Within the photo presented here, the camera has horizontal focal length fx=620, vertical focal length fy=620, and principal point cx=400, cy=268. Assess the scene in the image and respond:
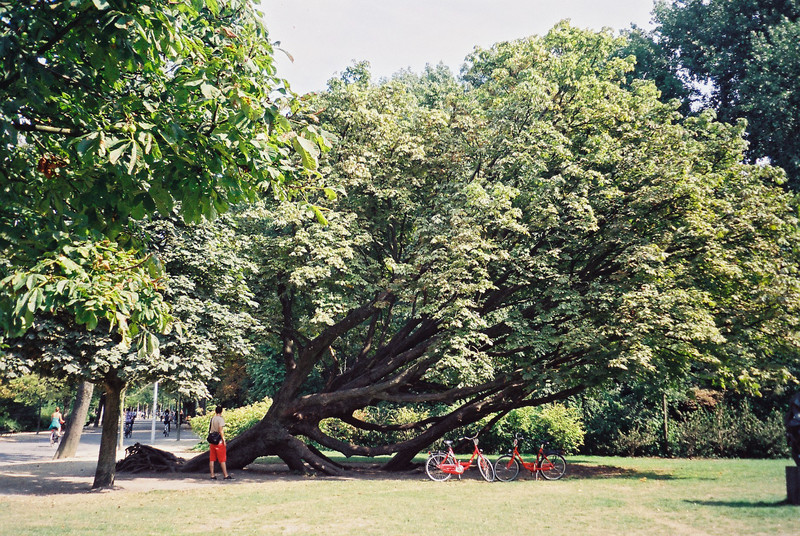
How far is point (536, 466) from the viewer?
1675 centimetres

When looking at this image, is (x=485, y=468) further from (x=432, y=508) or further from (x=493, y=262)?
(x=493, y=262)

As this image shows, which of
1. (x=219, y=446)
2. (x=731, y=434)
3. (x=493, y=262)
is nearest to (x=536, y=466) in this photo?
(x=493, y=262)

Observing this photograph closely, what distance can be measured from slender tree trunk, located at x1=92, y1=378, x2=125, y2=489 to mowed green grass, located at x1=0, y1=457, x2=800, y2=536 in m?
0.73

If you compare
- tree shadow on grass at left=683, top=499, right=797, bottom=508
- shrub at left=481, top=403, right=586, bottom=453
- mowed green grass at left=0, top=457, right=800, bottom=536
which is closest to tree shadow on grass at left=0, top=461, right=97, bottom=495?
mowed green grass at left=0, top=457, right=800, bottom=536

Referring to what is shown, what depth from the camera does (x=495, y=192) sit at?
51.0ft

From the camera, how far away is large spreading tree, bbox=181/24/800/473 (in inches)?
607

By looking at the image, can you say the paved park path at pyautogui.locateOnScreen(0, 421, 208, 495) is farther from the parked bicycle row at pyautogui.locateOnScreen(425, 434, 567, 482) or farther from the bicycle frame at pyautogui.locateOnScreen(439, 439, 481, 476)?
the bicycle frame at pyautogui.locateOnScreen(439, 439, 481, 476)

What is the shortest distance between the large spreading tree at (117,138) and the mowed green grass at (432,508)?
17.0 feet

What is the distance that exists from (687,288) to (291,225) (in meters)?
11.1

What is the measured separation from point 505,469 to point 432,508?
563cm

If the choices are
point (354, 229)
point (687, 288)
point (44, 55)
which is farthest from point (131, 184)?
point (687, 288)

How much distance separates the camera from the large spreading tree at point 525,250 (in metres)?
15.4

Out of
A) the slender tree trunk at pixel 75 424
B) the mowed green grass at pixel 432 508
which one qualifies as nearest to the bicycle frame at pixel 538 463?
the mowed green grass at pixel 432 508

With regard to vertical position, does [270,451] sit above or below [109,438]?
below
